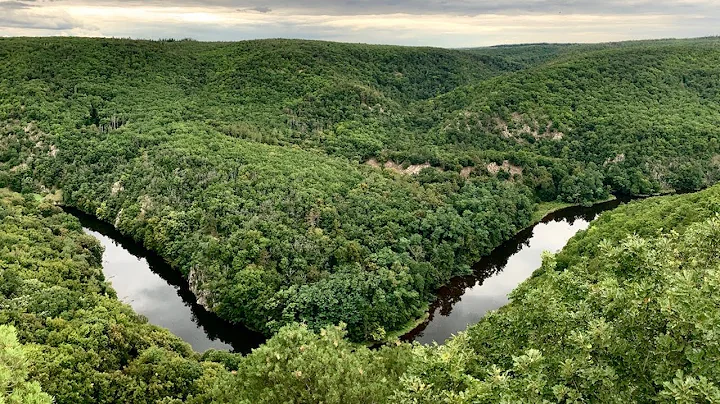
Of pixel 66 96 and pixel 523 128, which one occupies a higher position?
pixel 66 96

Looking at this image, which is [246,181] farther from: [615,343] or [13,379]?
[615,343]

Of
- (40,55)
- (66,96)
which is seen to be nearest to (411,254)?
(66,96)

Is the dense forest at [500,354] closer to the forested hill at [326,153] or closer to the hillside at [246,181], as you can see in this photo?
the hillside at [246,181]

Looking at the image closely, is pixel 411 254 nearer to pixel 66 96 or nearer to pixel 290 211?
pixel 290 211

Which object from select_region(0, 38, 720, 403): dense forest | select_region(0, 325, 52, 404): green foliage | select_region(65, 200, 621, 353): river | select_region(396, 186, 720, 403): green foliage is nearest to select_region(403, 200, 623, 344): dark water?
select_region(65, 200, 621, 353): river

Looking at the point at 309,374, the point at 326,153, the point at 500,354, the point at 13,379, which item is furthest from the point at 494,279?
the point at 13,379
